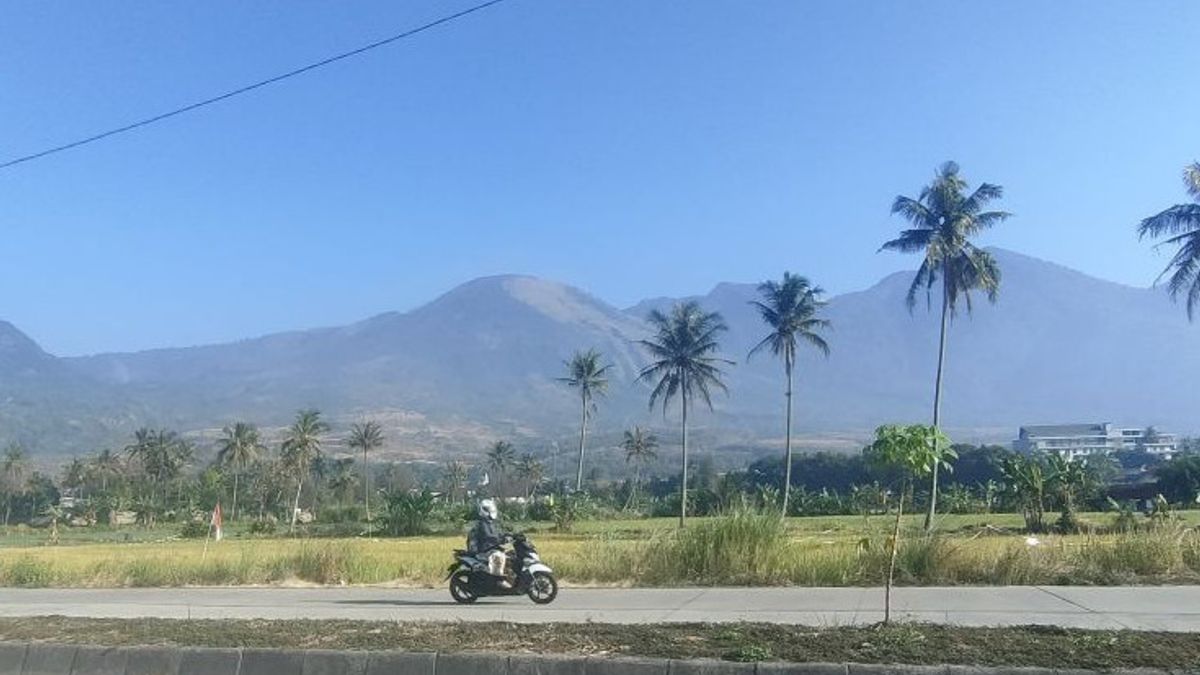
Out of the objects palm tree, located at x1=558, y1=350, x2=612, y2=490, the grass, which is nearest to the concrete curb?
the grass

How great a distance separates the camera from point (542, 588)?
15.1 meters

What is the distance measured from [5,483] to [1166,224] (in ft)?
409

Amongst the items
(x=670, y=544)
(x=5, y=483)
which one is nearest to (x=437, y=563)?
(x=670, y=544)

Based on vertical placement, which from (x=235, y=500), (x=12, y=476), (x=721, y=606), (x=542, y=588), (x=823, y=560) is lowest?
(x=235, y=500)

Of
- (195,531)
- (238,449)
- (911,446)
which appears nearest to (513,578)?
(911,446)

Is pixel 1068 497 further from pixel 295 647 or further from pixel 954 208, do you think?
pixel 295 647

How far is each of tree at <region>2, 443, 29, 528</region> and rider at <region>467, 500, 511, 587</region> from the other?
408ft

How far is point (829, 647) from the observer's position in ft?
27.8

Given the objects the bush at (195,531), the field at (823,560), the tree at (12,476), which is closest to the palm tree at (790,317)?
the bush at (195,531)

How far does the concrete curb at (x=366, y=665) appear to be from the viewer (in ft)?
25.5

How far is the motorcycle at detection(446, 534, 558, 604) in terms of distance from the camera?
15.1 m

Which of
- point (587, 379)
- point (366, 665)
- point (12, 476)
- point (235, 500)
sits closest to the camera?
point (366, 665)

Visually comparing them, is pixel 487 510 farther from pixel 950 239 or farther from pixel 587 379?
pixel 587 379

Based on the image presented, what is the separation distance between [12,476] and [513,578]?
12898 cm
